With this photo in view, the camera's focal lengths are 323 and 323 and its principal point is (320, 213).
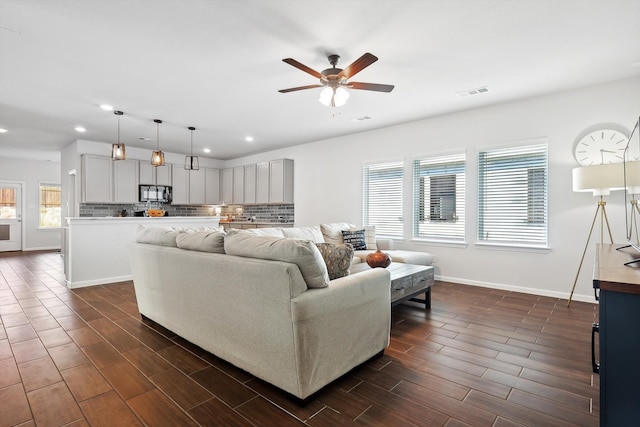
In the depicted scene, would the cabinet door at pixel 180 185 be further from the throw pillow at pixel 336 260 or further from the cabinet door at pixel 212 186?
the throw pillow at pixel 336 260

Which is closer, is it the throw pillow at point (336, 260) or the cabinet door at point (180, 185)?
the throw pillow at point (336, 260)

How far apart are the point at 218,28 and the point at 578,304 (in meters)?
4.96

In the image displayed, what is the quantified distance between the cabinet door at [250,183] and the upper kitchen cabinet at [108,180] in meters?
2.49

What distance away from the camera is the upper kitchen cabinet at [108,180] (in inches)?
264

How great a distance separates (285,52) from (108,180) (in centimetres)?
583

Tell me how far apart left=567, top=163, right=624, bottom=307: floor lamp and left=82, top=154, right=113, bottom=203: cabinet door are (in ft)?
26.7

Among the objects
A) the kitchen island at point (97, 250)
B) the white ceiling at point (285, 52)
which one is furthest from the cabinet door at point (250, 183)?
the white ceiling at point (285, 52)

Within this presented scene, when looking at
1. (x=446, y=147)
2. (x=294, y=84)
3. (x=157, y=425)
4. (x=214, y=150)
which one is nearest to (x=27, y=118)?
(x=214, y=150)

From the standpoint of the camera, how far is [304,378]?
73.5 inches

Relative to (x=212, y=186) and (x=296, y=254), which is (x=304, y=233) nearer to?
(x=296, y=254)

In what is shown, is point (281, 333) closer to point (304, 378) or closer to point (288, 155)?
point (304, 378)

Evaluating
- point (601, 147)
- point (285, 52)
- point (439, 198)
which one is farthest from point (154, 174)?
point (601, 147)

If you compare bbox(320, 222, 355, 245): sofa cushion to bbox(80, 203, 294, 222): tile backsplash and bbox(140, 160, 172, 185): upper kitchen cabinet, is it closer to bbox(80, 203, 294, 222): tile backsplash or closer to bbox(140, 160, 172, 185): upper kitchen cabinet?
bbox(80, 203, 294, 222): tile backsplash

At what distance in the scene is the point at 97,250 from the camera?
506cm
